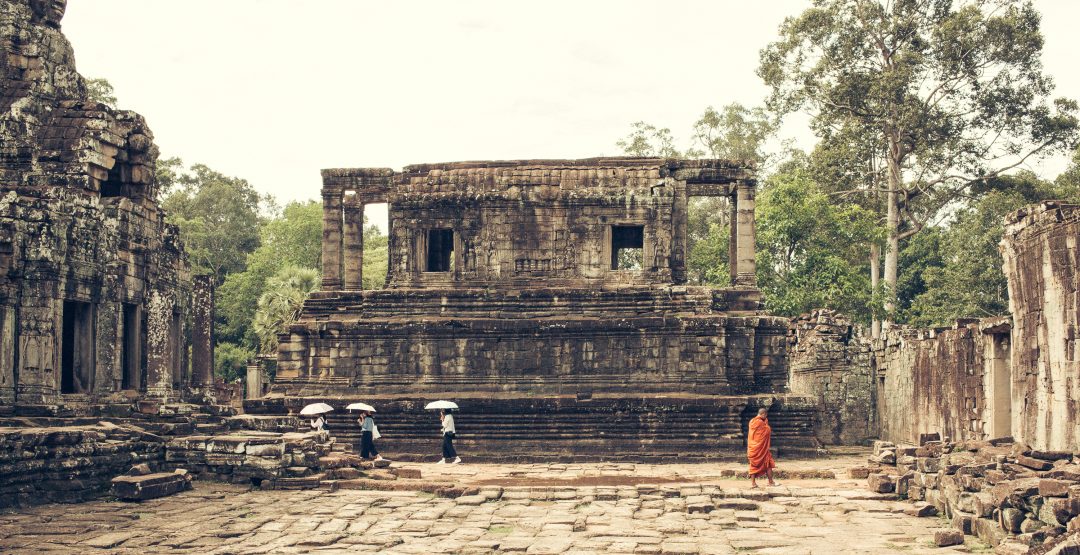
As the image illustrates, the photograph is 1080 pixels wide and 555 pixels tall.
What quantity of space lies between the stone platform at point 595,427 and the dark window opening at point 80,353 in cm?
609

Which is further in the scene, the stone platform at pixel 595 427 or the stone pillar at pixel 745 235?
the stone pillar at pixel 745 235

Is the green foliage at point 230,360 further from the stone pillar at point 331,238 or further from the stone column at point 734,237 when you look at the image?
the stone column at point 734,237

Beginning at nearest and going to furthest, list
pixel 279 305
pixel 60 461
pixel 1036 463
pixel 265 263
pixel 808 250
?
1. pixel 1036 463
2. pixel 60 461
3. pixel 808 250
4. pixel 279 305
5. pixel 265 263

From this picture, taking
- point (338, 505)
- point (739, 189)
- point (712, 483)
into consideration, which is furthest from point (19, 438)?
point (739, 189)

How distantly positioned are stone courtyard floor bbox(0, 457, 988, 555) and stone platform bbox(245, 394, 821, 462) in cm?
421

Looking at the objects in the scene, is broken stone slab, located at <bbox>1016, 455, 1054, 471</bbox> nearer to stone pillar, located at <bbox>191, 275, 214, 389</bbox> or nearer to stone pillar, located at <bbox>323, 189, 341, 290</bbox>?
stone pillar, located at <bbox>191, 275, 214, 389</bbox>

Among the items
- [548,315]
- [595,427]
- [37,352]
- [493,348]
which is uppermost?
[548,315]

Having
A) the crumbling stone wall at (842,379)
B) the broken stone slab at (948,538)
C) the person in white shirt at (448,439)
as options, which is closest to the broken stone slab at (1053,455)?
the broken stone slab at (948,538)

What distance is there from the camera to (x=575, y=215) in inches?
893

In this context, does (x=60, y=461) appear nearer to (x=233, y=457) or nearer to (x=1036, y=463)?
(x=233, y=457)

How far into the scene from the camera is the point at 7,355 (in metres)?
14.2

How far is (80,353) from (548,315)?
8.87 m

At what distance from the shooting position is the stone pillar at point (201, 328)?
2017 centimetres

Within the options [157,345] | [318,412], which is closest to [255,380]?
[318,412]
